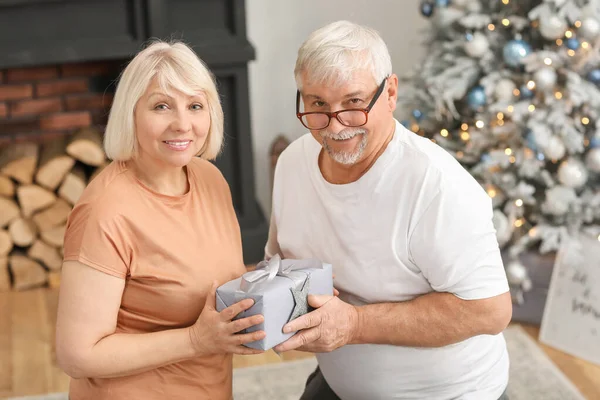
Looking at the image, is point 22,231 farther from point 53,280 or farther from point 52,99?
point 52,99

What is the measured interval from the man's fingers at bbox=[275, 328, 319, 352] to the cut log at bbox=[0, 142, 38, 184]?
7.38 ft

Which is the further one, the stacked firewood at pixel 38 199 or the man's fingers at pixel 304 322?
the stacked firewood at pixel 38 199

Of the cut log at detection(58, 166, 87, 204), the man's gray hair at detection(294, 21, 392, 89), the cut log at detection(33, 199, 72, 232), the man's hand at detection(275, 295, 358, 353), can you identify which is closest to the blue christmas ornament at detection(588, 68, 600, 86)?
the man's gray hair at detection(294, 21, 392, 89)

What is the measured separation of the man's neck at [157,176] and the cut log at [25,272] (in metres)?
2.13

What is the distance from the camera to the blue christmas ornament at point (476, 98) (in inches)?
126

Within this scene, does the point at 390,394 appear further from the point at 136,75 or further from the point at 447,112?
the point at 447,112

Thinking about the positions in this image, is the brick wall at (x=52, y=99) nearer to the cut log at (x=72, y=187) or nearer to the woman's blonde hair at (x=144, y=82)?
the cut log at (x=72, y=187)

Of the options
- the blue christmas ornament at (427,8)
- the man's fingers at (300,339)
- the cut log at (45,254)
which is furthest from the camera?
the cut log at (45,254)

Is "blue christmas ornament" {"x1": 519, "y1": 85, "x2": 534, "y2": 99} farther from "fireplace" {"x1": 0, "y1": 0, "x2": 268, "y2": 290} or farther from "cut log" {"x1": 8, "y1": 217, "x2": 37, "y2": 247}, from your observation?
"cut log" {"x1": 8, "y1": 217, "x2": 37, "y2": 247}

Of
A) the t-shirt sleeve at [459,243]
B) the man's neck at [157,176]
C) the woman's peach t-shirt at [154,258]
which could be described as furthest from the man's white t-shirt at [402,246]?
the man's neck at [157,176]

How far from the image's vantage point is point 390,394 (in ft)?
6.67

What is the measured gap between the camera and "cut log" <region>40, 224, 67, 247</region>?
3.79 m

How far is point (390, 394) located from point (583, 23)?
5.41 ft

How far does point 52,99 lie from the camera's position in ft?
12.8
